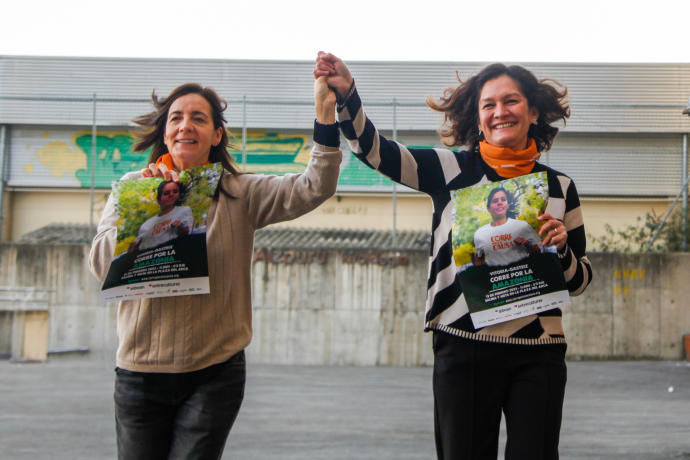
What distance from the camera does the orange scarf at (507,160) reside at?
313cm

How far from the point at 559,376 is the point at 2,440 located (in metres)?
4.90

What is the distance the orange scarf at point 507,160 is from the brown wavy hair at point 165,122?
35.8 inches

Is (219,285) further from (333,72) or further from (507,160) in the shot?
(507,160)

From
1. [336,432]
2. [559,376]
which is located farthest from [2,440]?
[559,376]

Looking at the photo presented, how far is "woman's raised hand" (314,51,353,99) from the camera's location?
2961 millimetres

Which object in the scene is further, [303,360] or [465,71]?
[465,71]

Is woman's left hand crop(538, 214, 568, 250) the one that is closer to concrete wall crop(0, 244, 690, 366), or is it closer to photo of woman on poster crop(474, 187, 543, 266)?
photo of woman on poster crop(474, 187, 543, 266)

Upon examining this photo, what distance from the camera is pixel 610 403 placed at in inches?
371

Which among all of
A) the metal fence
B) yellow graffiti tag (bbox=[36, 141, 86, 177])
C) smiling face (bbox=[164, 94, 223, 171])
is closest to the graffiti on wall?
yellow graffiti tag (bbox=[36, 141, 86, 177])

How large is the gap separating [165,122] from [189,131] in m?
0.15

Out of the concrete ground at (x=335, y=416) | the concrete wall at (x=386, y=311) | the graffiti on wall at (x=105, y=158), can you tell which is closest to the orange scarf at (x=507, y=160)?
the concrete ground at (x=335, y=416)

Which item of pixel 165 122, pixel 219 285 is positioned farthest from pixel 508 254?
pixel 165 122

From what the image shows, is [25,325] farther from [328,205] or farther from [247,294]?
[247,294]

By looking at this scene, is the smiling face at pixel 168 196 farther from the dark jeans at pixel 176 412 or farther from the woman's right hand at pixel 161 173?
the dark jeans at pixel 176 412
